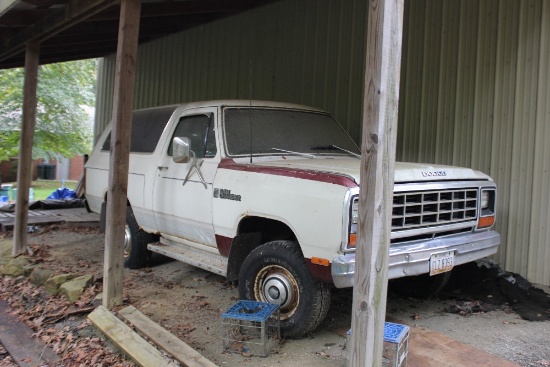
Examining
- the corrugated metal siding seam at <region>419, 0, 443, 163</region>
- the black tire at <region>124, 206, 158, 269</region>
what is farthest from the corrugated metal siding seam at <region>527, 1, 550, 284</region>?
the black tire at <region>124, 206, 158, 269</region>

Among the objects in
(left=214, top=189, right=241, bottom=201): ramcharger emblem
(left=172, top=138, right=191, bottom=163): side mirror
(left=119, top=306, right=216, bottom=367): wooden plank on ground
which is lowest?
(left=119, top=306, right=216, bottom=367): wooden plank on ground

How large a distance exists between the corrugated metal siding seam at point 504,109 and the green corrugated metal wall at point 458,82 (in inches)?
0.4

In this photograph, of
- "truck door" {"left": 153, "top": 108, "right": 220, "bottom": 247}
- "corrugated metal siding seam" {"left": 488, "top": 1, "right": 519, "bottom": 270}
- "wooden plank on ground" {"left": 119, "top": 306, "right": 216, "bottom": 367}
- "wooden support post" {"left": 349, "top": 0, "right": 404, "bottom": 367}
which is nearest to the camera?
"wooden support post" {"left": 349, "top": 0, "right": 404, "bottom": 367}

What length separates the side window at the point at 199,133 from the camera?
187 inches

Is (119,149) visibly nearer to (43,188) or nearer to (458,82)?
(458,82)

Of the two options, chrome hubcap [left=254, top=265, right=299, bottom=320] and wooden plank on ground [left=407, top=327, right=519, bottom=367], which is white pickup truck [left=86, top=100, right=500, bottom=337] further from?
wooden plank on ground [left=407, top=327, right=519, bottom=367]

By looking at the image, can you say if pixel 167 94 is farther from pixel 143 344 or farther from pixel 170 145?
pixel 143 344

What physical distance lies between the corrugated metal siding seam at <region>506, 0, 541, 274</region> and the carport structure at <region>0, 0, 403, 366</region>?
129 inches

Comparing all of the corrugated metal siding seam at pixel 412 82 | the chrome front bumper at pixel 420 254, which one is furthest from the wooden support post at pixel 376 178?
the corrugated metal siding seam at pixel 412 82

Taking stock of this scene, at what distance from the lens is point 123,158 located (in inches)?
182

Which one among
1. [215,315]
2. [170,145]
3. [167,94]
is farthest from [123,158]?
[167,94]

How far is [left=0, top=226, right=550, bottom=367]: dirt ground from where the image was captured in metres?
3.57

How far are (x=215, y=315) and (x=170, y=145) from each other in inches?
81.4

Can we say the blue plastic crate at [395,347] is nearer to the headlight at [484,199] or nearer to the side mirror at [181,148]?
the headlight at [484,199]
